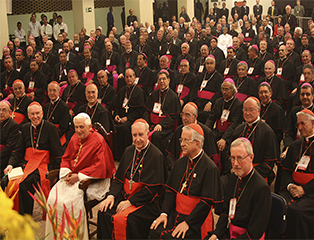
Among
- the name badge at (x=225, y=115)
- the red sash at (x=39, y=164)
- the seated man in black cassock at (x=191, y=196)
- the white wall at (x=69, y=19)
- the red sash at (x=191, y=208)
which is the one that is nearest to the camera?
the seated man in black cassock at (x=191, y=196)

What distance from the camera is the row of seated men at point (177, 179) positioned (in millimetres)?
3152

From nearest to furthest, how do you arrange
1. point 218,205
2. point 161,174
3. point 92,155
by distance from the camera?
point 218,205
point 161,174
point 92,155

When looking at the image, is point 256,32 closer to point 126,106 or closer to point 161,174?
point 126,106

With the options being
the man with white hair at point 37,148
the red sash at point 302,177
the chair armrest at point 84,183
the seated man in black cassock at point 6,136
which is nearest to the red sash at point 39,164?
the man with white hair at point 37,148

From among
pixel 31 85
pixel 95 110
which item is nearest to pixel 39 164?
pixel 95 110

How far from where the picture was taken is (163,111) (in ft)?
20.3

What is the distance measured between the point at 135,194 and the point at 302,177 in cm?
181

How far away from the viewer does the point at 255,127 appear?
448 cm

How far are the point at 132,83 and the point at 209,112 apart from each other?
1.59 m

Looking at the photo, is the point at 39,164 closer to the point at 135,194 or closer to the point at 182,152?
the point at 135,194

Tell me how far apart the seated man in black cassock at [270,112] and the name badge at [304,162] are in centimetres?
152

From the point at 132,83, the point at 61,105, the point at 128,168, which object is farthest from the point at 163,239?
the point at 132,83

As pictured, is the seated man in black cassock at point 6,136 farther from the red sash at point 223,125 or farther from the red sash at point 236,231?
the red sash at point 236,231

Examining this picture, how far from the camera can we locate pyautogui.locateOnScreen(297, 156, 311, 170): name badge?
12.9ft
